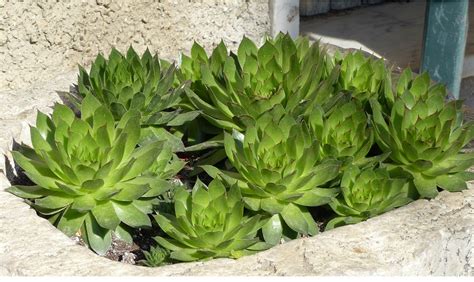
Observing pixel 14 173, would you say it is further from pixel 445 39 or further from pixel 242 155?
pixel 445 39

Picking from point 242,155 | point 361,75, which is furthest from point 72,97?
point 361,75

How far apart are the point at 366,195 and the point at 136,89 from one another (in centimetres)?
67

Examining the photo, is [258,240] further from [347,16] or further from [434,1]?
[347,16]

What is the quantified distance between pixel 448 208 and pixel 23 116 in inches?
44.8

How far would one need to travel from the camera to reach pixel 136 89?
2.30 m

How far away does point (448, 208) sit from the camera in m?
2.00

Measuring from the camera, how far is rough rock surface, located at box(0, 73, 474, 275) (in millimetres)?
1766

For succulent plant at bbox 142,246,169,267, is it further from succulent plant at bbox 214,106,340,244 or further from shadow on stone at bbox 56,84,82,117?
shadow on stone at bbox 56,84,82,117

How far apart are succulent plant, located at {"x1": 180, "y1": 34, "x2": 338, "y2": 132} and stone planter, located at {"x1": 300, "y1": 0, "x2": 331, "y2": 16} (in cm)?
276

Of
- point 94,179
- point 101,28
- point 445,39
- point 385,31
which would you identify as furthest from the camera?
point 385,31

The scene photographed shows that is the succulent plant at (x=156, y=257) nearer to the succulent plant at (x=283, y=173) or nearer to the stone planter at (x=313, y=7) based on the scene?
the succulent plant at (x=283, y=173)

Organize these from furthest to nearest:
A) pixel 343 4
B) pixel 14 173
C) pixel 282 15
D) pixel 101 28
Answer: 1. pixel 343 4
2. pixel 282 15
3. pixel 101 28
4. pixel 14 173

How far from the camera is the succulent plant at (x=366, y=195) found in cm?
202

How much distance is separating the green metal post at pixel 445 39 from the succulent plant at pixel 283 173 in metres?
1.83
